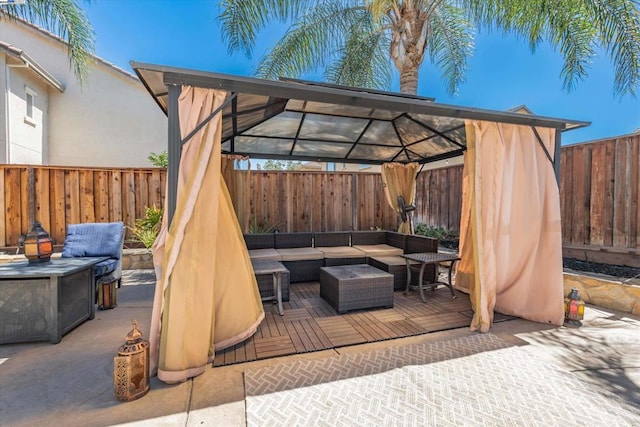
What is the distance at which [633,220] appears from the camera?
3.84 m

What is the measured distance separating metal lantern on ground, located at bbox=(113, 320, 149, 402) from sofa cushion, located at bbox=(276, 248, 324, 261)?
2.74 metres

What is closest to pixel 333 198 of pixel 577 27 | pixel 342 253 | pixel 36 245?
pixel 342 253

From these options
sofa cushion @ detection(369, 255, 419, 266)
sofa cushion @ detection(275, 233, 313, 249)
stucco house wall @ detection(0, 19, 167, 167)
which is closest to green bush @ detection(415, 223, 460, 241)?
sofa cushion @ detection(369, 255, 419, 266)

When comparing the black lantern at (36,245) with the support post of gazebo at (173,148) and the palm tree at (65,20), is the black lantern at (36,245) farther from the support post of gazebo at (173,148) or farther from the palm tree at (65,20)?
the palm tree at (65,20)

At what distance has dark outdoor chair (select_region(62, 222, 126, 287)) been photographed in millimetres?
3855

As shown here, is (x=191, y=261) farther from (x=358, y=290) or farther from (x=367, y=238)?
(x=367, y=238)

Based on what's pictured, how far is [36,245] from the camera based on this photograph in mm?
3010

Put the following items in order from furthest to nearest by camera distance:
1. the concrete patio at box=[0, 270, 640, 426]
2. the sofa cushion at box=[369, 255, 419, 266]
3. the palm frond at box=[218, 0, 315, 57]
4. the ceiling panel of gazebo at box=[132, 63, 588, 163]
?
1. the palm frond at box=[218, 0, 315, 57]
2. the sofa cushion at box=[369, 255, 419, 266]
3. the ceiling panel of gazebo at box=[132, 63, 588, 163]
4. the concrete patio at box=[0, 270, 640, 426]

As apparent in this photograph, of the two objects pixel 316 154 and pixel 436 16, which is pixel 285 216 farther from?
pixel 436 16

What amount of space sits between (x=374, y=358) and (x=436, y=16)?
7.68 metres

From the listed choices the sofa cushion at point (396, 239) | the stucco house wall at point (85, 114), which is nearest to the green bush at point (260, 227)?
the sofa cushion at point (396, 239)

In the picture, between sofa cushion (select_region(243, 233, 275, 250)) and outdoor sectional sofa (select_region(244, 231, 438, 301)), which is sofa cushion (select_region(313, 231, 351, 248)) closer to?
outdoor sectional sofa (select_region(244, 231, 438, 301))

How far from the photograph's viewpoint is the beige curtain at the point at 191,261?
216 centimetres

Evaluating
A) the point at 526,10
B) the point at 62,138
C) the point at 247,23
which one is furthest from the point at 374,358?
the point at 62,138
